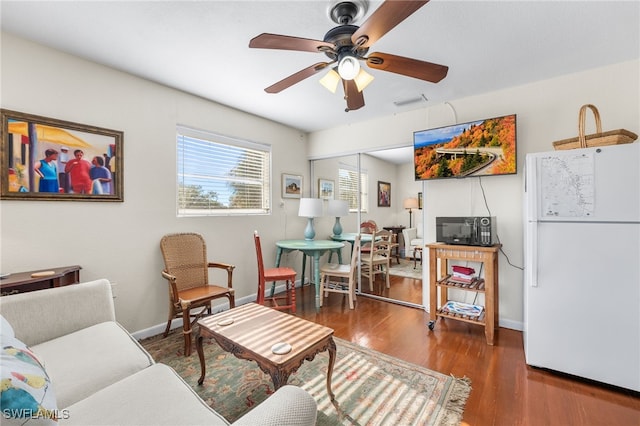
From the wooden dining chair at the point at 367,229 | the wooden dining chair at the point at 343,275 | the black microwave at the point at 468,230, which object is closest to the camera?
the black microwave at the point at 468,230

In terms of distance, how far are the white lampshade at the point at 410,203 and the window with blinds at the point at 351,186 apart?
1.85 ft

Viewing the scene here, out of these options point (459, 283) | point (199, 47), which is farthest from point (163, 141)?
point (459, 283)

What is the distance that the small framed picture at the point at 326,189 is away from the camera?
4379 millimetres

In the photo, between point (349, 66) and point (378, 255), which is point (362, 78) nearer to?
point (349, 66)

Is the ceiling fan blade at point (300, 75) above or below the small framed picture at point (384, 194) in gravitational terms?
above

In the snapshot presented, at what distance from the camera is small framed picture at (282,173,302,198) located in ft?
13.3

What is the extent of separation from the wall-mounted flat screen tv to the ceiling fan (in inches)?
58.0

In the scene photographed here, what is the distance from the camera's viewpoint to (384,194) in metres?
3.82

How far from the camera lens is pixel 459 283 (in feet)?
9.01

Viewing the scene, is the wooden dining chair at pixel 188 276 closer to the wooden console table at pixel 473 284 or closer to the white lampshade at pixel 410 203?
the wooden console table at pixel 473 284

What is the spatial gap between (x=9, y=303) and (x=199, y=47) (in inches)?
79.9

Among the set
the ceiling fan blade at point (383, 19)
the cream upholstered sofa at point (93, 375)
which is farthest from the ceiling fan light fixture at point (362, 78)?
the cream upholstered sofa at point (93, 375)

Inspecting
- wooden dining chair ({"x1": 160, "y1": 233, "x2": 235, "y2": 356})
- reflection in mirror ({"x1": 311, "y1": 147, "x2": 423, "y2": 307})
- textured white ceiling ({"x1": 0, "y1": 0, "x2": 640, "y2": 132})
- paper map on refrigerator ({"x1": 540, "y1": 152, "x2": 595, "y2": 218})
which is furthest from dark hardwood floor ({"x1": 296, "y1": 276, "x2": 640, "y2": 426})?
textured white ceiling ({"x1": 0, "y1": 0, "x2": 640, "y2": 132})

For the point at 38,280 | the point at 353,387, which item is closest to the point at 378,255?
the point at 353,387
